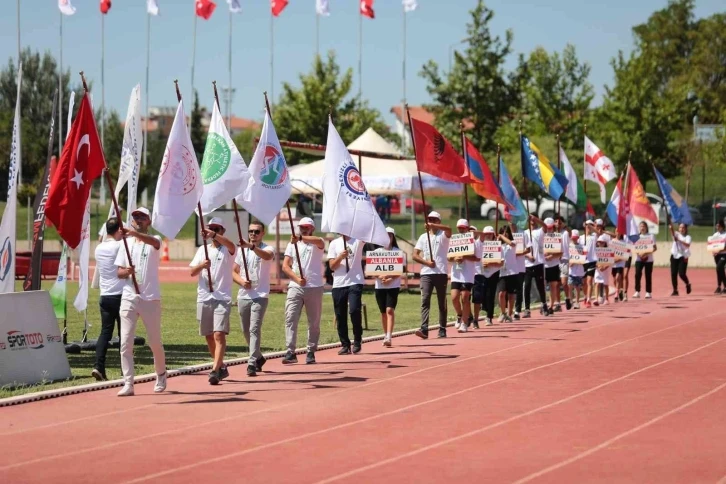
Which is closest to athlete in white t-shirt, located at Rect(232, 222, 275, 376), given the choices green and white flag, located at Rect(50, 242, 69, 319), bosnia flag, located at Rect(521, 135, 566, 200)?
green and white flag, located at Rect(50, 242, 69, 319)

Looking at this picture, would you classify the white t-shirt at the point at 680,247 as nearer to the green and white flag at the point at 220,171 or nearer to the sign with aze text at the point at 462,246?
the sign with aze text at the point at 462,246

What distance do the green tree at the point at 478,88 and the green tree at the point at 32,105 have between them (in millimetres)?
21111

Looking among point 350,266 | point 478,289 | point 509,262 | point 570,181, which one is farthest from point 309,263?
point 570,181

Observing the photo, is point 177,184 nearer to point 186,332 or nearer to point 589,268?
point 186,332

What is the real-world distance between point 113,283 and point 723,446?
796 cm

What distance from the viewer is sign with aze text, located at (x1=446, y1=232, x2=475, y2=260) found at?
866 inches

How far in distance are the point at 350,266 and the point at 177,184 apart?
4297mm

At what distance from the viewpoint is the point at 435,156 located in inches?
853

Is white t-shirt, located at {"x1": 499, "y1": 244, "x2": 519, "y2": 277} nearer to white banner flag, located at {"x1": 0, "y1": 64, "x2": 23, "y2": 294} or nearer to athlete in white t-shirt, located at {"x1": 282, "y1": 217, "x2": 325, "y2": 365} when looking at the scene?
athlete in white t-shirt, located at {"x1": 282, "y1": 217, "x2": 325, "y2": 365}

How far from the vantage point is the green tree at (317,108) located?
2324 inches

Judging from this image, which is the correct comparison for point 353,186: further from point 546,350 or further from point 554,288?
point 554,288

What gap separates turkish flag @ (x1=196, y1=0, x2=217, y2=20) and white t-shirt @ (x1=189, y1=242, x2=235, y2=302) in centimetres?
3356

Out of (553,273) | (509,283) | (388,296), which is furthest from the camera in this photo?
(553,273)

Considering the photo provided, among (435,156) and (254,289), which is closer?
(254,289)
